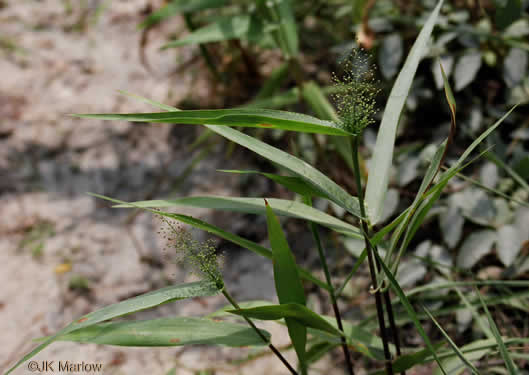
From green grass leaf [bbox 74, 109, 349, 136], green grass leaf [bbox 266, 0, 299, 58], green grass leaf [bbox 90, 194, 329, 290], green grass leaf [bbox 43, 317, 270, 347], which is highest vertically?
green grass leaf [bbox 266, 0, 299, 58]

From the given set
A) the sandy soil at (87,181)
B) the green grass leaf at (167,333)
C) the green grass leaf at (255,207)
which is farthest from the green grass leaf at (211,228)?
the sandy soil at (87,181)

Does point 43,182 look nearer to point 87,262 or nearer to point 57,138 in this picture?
point 57,138

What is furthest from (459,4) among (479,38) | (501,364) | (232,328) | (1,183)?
(1,183)

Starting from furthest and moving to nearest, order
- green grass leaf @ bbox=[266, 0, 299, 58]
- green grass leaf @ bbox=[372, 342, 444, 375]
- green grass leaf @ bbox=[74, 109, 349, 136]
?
green grass leaf @ bbox=[266, 0, 299, 58], green grass leaf @ bbox=[372, 342, 444, 375], green grass leaf @ bbox=[74, 109, 349, 136]

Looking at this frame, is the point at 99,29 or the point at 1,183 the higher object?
the point at 99,29

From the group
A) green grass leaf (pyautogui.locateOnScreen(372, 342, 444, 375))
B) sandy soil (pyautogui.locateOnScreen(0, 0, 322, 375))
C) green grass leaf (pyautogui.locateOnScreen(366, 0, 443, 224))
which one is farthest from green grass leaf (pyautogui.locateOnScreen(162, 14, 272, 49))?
green grass leaf (pyautogui.locateOnScreen(372, 342, 444, 375))

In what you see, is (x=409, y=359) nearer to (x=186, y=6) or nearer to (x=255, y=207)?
(x=255, y=207)

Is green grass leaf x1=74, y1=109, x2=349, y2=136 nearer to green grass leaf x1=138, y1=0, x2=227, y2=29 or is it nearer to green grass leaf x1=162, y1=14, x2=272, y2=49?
green grass leaf x1=162, y1=14, x2=272, y2=49
